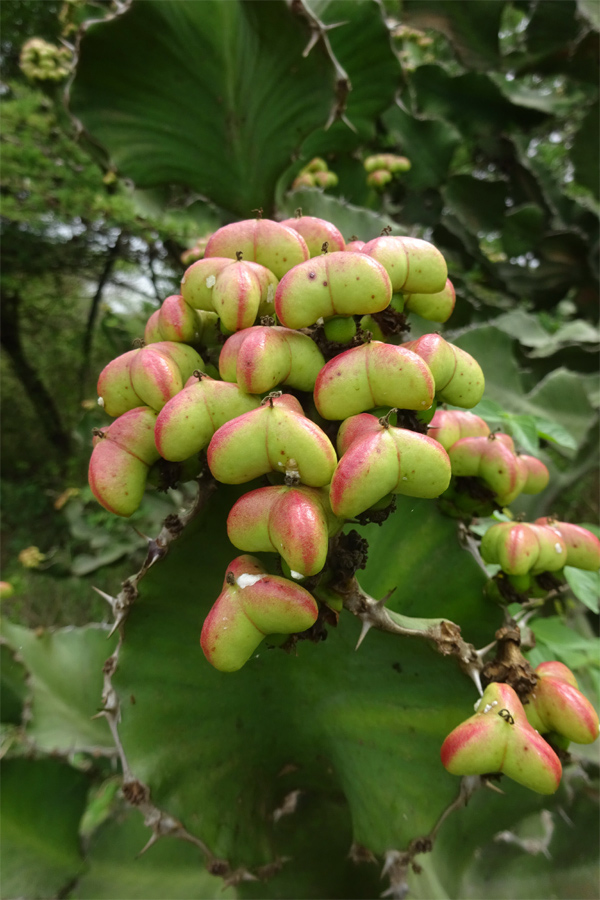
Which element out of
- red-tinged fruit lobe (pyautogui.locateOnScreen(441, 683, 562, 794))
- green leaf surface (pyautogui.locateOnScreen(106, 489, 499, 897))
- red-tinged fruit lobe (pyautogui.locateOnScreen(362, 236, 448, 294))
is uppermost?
red-tinged fruit lobe (pyautogui.locateOnScreen(362, 236, 448, 294))

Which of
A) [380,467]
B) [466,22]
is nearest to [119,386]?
[380,467]

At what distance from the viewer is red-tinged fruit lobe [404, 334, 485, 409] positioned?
1.61 ft

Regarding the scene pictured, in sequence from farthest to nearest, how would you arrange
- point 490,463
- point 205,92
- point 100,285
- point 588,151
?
point 100,285
point 588,151
point 205,92
point 490,463

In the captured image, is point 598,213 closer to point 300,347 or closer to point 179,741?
point 300,347

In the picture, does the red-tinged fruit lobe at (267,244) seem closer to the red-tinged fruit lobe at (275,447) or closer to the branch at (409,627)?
the red-tinged fruit lobe at (275,447)

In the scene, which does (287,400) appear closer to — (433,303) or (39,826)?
(433,303)

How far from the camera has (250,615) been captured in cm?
40

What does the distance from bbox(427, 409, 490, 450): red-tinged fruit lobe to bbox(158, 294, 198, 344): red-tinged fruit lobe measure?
266 mm

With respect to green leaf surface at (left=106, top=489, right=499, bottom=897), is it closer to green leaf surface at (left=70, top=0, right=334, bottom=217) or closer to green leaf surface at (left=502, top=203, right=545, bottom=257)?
green leaf surface at (left=70, top=0, right=334, bottom=217)

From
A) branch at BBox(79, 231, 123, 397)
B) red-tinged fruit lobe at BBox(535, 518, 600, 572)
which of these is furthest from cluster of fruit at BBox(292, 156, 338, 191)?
branch at BBox(79, 231, 123, 397)

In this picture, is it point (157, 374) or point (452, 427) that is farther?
point (452, 427)

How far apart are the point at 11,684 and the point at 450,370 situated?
103 cm

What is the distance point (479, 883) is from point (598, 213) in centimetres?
173

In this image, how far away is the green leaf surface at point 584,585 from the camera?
0.73 metres
